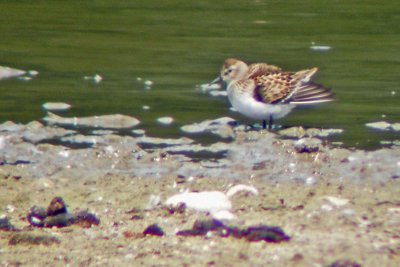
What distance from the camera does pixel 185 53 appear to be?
14.5 m

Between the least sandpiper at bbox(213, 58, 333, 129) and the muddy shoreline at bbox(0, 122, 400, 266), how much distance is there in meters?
0.38

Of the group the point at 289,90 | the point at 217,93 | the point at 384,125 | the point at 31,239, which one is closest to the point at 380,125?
the point at 384,125

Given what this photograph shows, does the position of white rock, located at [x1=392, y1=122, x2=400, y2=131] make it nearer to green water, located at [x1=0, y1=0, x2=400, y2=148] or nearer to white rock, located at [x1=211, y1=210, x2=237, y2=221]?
green water, located at [x1=0, y1=0, x2=400, y2=148]

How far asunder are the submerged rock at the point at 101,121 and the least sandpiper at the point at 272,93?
964 mm

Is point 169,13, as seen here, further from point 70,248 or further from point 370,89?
point 70,248

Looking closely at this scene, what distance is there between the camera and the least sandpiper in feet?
36.3

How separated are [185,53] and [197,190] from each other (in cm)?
605

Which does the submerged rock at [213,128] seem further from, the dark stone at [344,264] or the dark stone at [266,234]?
the dark stone at [344,264]

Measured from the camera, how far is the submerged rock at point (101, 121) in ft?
35.8

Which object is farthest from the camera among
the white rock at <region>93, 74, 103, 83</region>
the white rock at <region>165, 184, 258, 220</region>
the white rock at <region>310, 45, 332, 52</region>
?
the white rock at <region>310, 45, 332, 52</region>

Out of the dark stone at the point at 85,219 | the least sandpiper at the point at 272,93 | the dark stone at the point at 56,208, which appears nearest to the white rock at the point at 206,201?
the dark stone at the point at 85,219

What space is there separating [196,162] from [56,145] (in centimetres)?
128

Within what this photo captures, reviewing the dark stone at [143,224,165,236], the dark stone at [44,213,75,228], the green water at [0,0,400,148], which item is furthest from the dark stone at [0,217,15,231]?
the green water at [0,0,400,148]

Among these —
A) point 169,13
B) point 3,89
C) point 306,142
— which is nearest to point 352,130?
point 306,142
